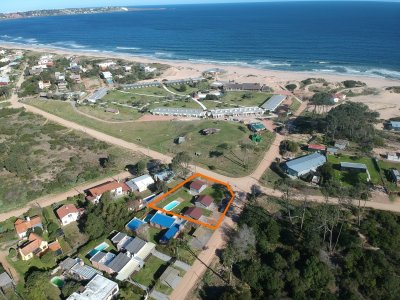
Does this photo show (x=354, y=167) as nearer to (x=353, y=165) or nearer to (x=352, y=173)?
(x=353, y=165)

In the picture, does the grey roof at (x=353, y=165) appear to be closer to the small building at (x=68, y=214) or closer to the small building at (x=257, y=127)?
the small building at (x=257, y=127)

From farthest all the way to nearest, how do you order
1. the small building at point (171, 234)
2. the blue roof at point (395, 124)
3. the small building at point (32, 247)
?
the blue roof at point (395, 124), the small building at point (171, 234), the small building at point (32, 247)

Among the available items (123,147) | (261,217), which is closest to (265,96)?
(123,147)

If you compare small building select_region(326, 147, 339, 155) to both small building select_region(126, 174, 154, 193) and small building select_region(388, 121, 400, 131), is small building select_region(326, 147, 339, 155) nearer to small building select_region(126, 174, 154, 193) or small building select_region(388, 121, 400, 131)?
small building select_region(388, 121, 400, 131)

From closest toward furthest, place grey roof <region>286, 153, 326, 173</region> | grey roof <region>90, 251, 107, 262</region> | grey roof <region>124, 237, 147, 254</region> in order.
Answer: grey roof <region>90, 251, 107, 262</region>, grey roof <region>124, 237, 147, 254</region>, grey roof <region>286, 153, 326, 173</region>

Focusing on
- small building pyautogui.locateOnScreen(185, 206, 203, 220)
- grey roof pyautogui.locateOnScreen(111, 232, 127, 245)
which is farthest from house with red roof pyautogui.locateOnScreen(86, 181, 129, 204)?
small building pyautogui.locateOnScreen(185, 206, 203, 220)

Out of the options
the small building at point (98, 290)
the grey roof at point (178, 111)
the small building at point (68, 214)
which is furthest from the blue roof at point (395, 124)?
the small building at point (98, 290)

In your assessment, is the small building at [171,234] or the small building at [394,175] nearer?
the small building at [171,234]

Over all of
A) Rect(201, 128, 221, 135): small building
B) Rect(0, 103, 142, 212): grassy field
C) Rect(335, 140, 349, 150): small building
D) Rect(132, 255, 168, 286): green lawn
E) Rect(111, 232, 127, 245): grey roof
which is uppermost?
Rect(335, 140, 349, 150): small building
